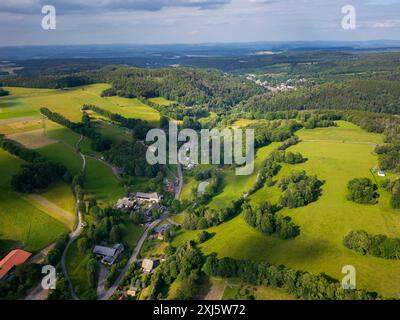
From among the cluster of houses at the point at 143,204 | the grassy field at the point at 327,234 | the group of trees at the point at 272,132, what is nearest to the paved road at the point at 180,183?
the cluster of houses at the point at 143,204

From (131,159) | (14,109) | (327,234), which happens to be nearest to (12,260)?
(131,159)

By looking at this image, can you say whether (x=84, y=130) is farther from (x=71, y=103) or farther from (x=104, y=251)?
(x=104, y=251)

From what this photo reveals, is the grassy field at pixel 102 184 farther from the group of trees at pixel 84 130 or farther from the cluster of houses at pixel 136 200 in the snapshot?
the group of trees at pixel 84 130

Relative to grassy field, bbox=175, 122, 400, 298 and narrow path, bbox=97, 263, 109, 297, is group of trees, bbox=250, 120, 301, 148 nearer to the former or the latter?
grassy field, bbox=175, 122, 400, 298

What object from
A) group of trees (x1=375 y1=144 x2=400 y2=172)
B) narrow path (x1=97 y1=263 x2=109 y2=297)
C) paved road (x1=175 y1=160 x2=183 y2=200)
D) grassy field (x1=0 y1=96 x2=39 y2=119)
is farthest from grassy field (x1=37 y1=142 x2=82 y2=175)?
group of trees (x1=375 y1=144 x2=400 y2=172)

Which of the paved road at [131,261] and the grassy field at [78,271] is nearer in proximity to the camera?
the paved road at [131,261]

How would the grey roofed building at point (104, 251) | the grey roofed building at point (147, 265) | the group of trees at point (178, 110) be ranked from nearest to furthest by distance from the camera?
the grey roofed building at point (147, 265)
the grey roofed building at point (104, 251)
the group of trees at point (178, 110)
